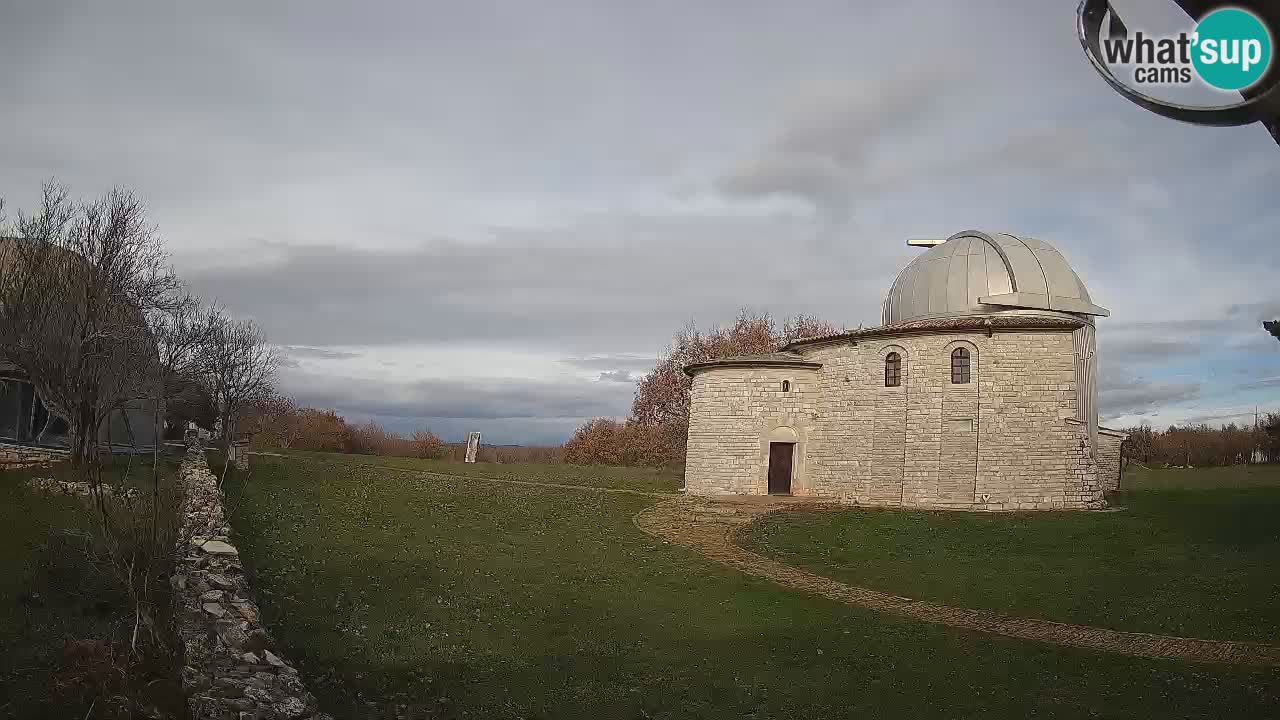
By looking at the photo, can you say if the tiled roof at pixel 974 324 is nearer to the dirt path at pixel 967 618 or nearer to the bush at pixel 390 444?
the dirt path at pixel 967 618

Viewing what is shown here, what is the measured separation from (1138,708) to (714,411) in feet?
61.0

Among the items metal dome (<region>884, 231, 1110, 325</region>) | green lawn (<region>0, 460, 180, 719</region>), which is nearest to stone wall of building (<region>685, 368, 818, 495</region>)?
metal dome (<region>884, 231, 1110, 325</region>)

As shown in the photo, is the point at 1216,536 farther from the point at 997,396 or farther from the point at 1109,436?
the point at 1109,436

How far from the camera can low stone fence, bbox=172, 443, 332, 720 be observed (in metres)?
5.25

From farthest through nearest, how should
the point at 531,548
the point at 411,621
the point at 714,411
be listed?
the point at 714,411, the point at 531,548, the point at 411,621

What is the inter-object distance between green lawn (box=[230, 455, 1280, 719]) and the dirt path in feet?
1.84

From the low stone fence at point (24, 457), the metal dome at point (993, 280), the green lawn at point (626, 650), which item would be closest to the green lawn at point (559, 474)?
the metal dome at point (993, 280)

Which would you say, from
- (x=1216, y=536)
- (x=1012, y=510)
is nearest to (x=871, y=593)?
(x=1216, y=536)

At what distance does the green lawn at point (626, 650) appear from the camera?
7.10 meters

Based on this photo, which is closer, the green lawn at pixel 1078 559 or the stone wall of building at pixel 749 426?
the green lawn at pixel 1078 559

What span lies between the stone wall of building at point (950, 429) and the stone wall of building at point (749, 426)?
0.65 ft

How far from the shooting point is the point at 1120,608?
435 inches

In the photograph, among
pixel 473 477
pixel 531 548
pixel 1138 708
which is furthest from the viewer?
pixel 473 477

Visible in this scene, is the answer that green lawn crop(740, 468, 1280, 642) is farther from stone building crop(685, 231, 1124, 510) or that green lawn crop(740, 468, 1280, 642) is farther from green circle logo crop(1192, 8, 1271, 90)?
green circle logo crop(1192, 8, 1271, 90)
